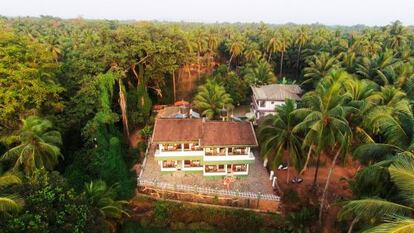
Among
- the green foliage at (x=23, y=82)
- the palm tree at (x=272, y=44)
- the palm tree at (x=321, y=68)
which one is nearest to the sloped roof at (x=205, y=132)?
the green foliage at (x=23, y=82)

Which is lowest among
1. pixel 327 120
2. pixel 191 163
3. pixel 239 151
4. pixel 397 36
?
pixel 191 163

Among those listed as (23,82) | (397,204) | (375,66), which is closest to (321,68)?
(375,66)

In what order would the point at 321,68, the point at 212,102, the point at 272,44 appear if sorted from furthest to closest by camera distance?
the point at 272,44, the point at 321,68, the point at 212,102

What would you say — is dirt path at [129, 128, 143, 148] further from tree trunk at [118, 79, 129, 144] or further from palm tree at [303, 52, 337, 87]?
palm tree at [303, 52, 337, 87]

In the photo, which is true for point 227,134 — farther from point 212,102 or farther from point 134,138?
point 134,138

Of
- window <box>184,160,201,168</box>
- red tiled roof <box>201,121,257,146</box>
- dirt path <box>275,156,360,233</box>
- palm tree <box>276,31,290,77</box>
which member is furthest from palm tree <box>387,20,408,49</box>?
window <box>184,160,201,168</box>

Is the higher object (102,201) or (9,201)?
(9,201)

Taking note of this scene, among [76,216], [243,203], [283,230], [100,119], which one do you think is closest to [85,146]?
[100,119]
